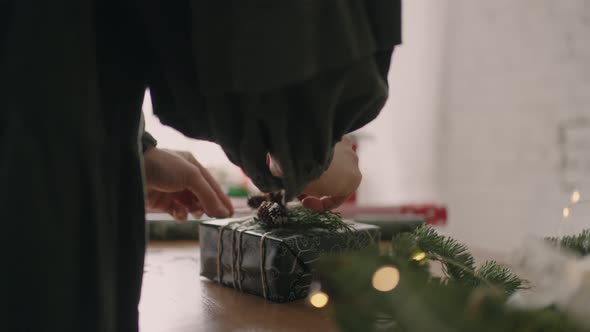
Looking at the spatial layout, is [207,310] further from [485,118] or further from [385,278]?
[485,118]

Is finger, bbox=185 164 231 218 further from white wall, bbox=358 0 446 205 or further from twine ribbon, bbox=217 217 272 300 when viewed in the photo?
white wall, bbox=358 0 446 205

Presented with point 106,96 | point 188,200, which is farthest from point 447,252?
point 188,200

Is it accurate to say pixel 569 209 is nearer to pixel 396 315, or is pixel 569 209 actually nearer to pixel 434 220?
pixel 396 315

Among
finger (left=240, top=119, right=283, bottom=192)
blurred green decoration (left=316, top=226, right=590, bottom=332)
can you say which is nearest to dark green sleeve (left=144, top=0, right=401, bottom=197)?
finger (left=240, top=119, right=283, bottom=192)

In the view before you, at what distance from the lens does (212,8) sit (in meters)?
0.30

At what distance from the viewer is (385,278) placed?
0.74ft

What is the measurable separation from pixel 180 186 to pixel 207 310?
0.15m

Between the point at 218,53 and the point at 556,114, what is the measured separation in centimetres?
167

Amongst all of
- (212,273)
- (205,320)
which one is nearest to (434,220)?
(212,273)

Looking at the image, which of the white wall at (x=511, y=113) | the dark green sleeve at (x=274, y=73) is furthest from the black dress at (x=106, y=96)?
the white wall at (x=511, y=113)

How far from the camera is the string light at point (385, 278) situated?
0.73 feet

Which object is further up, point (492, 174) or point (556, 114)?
point (556, 114)

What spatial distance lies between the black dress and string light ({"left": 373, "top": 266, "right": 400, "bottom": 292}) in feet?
0.41

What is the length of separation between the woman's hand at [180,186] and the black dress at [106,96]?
210mm
